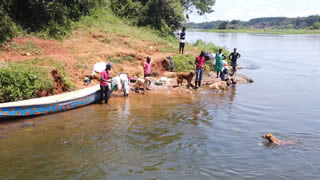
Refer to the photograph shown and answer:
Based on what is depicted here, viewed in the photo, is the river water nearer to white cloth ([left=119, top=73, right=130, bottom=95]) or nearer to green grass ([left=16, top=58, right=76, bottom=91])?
white cloth ([left=119, top=73, right=130, bottom=95])

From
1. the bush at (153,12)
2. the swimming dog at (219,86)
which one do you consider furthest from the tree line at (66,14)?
the swimming dog at (219,86)

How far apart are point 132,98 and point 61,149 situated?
5.21 m

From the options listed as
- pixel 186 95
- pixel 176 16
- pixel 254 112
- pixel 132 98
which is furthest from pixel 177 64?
pixel 176 16

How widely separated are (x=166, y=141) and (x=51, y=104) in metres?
3.90

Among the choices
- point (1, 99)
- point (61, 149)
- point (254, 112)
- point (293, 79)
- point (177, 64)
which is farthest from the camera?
point (293, 79)

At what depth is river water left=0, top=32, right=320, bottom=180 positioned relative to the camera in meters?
6.33

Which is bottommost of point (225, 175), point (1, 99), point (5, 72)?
point (225, 175)

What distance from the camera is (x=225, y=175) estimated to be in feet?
20.5

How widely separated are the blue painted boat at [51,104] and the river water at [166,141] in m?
0.24

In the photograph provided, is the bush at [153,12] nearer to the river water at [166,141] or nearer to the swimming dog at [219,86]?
the swimming dog at [219,86]

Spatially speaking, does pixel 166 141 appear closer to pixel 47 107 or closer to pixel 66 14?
pixel 47 107

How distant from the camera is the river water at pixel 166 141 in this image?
20.8 ft

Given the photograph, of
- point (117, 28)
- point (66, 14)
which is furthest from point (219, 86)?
point (66, 14)

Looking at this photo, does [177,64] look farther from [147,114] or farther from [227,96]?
[147,114]
